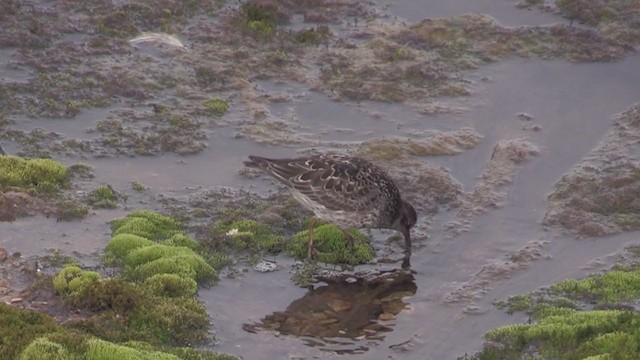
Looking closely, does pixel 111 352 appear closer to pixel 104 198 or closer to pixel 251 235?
pixel 251 235

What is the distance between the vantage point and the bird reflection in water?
16938mm

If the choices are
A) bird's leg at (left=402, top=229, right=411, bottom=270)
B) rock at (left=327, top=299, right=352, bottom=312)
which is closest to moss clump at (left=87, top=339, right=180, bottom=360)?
rock at (left=327, top=299, right=352, bottom=312)

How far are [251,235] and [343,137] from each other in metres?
4.55

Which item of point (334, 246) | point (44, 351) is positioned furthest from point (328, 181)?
point (44, 351)

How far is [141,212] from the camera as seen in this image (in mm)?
19312

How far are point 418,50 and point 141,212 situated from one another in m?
9.41

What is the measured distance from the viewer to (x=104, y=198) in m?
19.9

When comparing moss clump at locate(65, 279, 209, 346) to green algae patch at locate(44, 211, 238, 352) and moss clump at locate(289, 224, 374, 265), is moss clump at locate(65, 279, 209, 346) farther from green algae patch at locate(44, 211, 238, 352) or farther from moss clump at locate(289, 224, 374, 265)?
moss clump at locate(289, 224, 374, 265)

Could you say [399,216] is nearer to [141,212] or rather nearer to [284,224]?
[284,224]

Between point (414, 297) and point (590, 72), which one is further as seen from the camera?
point (590, 72)

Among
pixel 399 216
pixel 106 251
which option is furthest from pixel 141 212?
pixel 399 216

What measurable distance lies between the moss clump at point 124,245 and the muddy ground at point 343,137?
13.0 inches

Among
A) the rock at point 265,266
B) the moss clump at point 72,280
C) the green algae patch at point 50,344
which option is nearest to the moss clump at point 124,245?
the moss clump at point 72,280

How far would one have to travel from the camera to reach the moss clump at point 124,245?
1809cm
